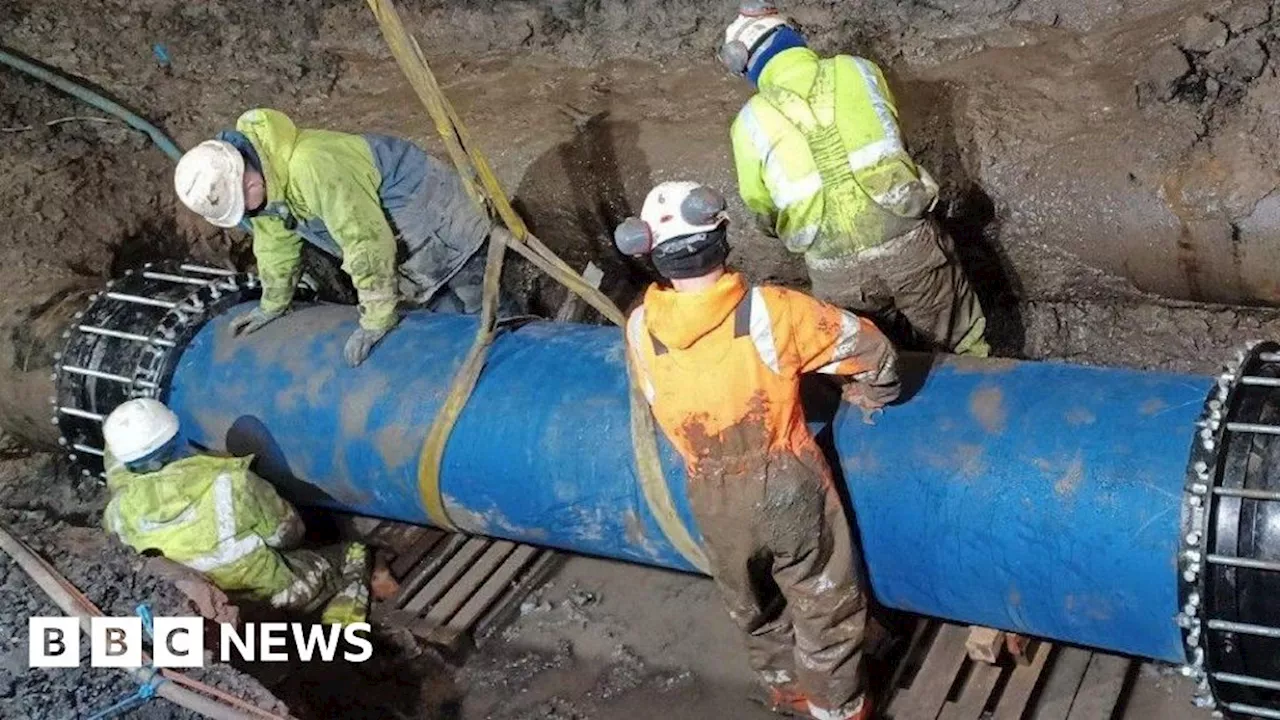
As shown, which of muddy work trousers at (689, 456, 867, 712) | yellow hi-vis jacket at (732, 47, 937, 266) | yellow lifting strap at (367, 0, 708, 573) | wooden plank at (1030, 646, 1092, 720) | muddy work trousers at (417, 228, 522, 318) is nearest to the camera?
muddy work trousers at (689, 456, 867, 712)

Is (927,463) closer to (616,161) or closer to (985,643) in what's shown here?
(985,643)

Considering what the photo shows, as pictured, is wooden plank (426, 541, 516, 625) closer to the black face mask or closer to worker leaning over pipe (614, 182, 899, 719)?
worker leaning over pipe (614, 182, 899, 719)

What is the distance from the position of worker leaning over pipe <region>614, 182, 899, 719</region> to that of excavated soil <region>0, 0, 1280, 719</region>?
785 mm

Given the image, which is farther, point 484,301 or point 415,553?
point 415,553

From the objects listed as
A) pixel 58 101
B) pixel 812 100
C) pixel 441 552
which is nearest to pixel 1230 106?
pixel 812 100

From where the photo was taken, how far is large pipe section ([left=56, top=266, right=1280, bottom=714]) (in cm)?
293

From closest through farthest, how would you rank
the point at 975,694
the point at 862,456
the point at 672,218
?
1. the point at 672,218
2. the point at 862,456
3. the point at 975,694

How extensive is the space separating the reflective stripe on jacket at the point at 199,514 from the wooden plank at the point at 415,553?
720mm

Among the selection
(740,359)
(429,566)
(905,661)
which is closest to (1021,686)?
(905,661)

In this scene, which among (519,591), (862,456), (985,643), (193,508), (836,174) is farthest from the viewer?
(519,591)

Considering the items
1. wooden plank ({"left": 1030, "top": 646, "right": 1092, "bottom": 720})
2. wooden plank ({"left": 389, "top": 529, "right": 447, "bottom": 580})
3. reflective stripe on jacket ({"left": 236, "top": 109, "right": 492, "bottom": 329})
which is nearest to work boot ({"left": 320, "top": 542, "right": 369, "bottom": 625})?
wooden plank ({"left": 389, "top": 529, "right": 447, "bottom": 580})

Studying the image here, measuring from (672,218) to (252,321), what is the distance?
2.29m

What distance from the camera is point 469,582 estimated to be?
15.4 ft

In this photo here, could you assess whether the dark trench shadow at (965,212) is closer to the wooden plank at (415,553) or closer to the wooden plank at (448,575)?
the wooden plank at (448,575)
